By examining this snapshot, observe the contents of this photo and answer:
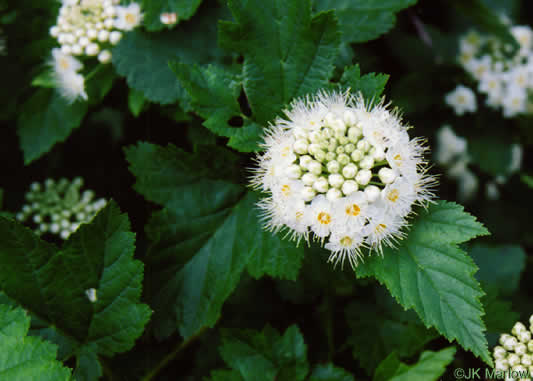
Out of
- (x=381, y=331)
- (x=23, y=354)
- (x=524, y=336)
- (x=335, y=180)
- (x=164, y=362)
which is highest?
(x=335, y=180)

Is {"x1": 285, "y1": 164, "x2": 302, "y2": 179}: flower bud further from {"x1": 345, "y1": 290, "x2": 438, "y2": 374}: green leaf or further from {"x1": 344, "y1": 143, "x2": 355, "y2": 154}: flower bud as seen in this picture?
{"x1": 345, "y1": 290, "x2": 438, "y2": 374}: green leaf

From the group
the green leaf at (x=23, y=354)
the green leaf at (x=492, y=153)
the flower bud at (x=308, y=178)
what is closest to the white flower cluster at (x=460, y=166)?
the green leaf at (x=492, y=153)

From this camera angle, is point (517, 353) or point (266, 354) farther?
point (266, 354)

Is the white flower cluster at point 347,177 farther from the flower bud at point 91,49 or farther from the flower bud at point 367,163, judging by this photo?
the flower bud at point 91,49

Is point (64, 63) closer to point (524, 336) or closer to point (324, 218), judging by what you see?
point (324, 218)

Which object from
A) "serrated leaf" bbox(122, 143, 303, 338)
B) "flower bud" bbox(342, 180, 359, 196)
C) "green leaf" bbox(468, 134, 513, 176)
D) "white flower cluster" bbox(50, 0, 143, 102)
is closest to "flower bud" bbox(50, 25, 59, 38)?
"white flower cluster" bbox(50, 0, 143, 102)

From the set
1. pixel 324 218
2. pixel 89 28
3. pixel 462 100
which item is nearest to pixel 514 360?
pixel 324 218
